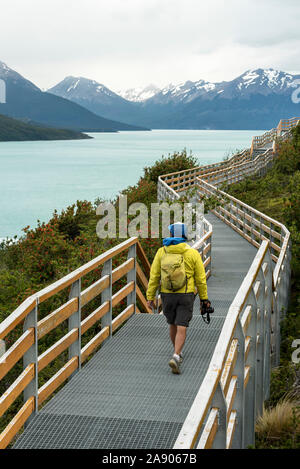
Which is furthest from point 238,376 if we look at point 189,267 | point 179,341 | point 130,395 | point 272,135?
point 272,135

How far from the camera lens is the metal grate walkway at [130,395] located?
5.14m

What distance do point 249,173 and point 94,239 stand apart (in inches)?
949

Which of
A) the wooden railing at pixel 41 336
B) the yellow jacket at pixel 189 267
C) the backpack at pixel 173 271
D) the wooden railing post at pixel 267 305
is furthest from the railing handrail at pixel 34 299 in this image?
the wooden railing post at pixel 267 305

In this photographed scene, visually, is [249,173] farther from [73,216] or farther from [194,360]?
[194,360]

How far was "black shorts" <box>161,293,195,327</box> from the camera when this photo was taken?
7082 mm

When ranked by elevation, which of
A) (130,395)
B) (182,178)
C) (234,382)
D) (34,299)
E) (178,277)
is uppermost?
(34,299)

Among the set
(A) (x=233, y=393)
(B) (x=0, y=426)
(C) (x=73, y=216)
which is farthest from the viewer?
(C) (x=73, y=216)

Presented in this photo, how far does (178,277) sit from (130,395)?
57.3 inches

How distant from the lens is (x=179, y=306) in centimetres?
712

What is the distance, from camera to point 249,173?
42.3m

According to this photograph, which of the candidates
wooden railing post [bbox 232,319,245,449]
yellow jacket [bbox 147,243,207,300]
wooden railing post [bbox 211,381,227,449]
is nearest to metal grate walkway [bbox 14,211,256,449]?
wooden railing post [bbox 232,319,245,449]

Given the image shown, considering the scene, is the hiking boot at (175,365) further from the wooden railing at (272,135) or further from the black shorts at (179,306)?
the wooden railing at (272,135)

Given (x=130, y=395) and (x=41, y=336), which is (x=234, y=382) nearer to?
(x=130, y=395)
